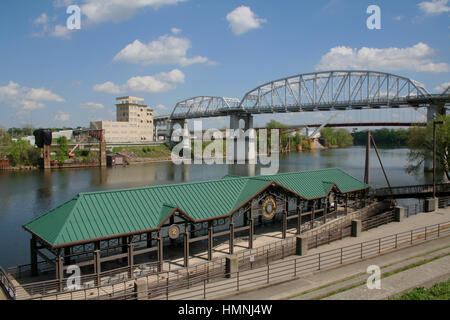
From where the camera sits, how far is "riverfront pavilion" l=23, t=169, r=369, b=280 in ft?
63.4

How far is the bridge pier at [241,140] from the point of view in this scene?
126m

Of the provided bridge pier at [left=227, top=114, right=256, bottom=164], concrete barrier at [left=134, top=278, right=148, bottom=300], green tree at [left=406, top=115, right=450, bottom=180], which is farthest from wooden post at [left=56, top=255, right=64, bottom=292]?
bridge pier at [left=227, top=114, right=256, bottom=164]

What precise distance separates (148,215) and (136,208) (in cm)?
84

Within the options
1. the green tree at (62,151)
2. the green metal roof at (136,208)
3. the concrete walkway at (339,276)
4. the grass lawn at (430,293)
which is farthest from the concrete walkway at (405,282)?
the green tree at (62,151)

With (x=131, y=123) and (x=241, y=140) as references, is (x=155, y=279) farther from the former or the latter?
(x=131, y=123)

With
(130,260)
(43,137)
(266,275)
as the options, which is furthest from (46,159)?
(266,275)

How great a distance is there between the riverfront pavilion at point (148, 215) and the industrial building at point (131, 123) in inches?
4902

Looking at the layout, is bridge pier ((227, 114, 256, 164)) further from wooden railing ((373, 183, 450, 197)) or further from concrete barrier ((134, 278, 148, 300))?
concrete barrier ((134, 278, 148, 300))

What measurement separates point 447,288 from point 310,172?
1803 centimetres

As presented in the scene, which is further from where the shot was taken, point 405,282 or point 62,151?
point 62,151

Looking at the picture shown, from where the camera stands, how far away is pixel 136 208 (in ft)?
71.3

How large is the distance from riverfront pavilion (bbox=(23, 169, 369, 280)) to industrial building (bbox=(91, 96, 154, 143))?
124519mm

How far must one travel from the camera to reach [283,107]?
5148 inches

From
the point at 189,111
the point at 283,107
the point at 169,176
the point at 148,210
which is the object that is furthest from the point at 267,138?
the point at 148,210
